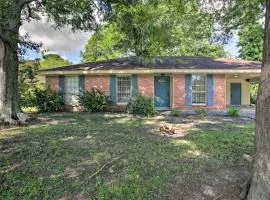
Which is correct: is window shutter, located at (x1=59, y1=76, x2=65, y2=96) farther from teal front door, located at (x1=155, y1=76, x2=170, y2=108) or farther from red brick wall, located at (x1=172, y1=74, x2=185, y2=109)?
red brick wall, located at (x1=172, y1=74, x2=185, y2=109)

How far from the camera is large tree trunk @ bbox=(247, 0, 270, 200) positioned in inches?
179

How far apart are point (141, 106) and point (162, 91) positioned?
2.91 meters

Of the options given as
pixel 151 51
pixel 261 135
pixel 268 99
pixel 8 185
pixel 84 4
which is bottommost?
pixel 8 185

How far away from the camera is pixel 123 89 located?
18656 millimetres

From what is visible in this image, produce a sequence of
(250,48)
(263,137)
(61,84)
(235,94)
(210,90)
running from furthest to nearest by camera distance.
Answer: (250,48) < (235,94) < (61,84) < (210,90) < (263,137)

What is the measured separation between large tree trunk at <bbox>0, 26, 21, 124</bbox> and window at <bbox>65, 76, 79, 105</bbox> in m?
6.88

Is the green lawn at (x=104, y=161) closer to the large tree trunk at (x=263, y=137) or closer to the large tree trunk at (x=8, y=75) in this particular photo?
the large tree trunk at (x=263, y=137)

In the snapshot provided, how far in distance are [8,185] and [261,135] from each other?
181 inches

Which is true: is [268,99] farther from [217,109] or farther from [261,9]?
[217,109]

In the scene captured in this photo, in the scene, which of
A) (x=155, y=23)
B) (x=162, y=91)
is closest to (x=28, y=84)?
(x=162, y=91)

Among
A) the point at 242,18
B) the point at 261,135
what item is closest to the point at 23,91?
the point at 242,18

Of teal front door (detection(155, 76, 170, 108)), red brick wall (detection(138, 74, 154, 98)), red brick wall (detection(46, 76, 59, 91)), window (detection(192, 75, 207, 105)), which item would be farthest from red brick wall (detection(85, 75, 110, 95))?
window (detection(192, 75, 207, 105))

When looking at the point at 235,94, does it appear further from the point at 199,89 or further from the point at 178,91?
the point at 178,91

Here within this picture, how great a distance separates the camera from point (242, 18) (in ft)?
40.7
